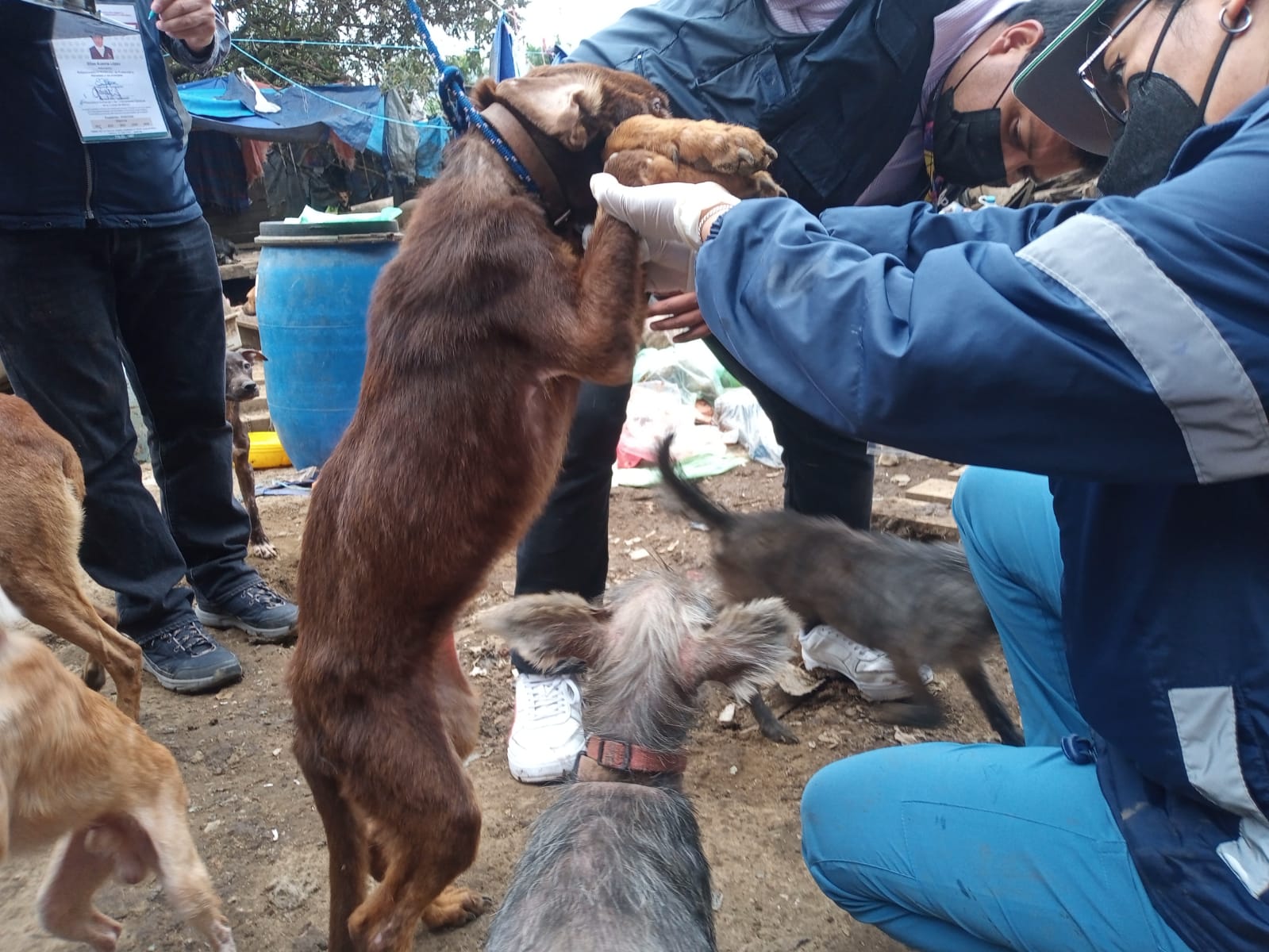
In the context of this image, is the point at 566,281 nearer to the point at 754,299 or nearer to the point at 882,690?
the point at 754,299

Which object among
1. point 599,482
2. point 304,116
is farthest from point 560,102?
point 304,116

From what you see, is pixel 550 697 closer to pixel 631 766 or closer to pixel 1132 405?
pixel 631 766

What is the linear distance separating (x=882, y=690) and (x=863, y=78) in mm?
2195

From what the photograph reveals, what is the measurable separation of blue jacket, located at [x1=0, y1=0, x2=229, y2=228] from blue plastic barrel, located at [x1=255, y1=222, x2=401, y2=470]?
94.1 inches

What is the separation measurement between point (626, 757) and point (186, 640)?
2695mm

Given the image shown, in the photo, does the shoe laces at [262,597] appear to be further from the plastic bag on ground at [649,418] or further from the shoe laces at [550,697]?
the plastic bag on ground at [649,418]

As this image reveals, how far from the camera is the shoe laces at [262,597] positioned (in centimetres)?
429

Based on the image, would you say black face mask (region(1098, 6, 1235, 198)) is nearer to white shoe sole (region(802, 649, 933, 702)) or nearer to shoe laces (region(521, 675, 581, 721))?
white shoe sole (region(802, 649, 933, 702))

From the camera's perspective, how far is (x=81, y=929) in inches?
95.0

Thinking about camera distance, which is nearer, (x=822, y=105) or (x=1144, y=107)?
(x=1144, y=107)

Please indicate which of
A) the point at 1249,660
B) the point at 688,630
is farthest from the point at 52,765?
the point at 1249,660

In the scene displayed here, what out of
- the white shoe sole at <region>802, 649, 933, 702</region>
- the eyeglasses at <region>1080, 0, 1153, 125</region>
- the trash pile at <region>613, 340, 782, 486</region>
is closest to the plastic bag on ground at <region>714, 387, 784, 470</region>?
the trash pile at <region>613, 340, 782, 486</region>

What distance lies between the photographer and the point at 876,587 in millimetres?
2932

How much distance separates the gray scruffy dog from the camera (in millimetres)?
2781
